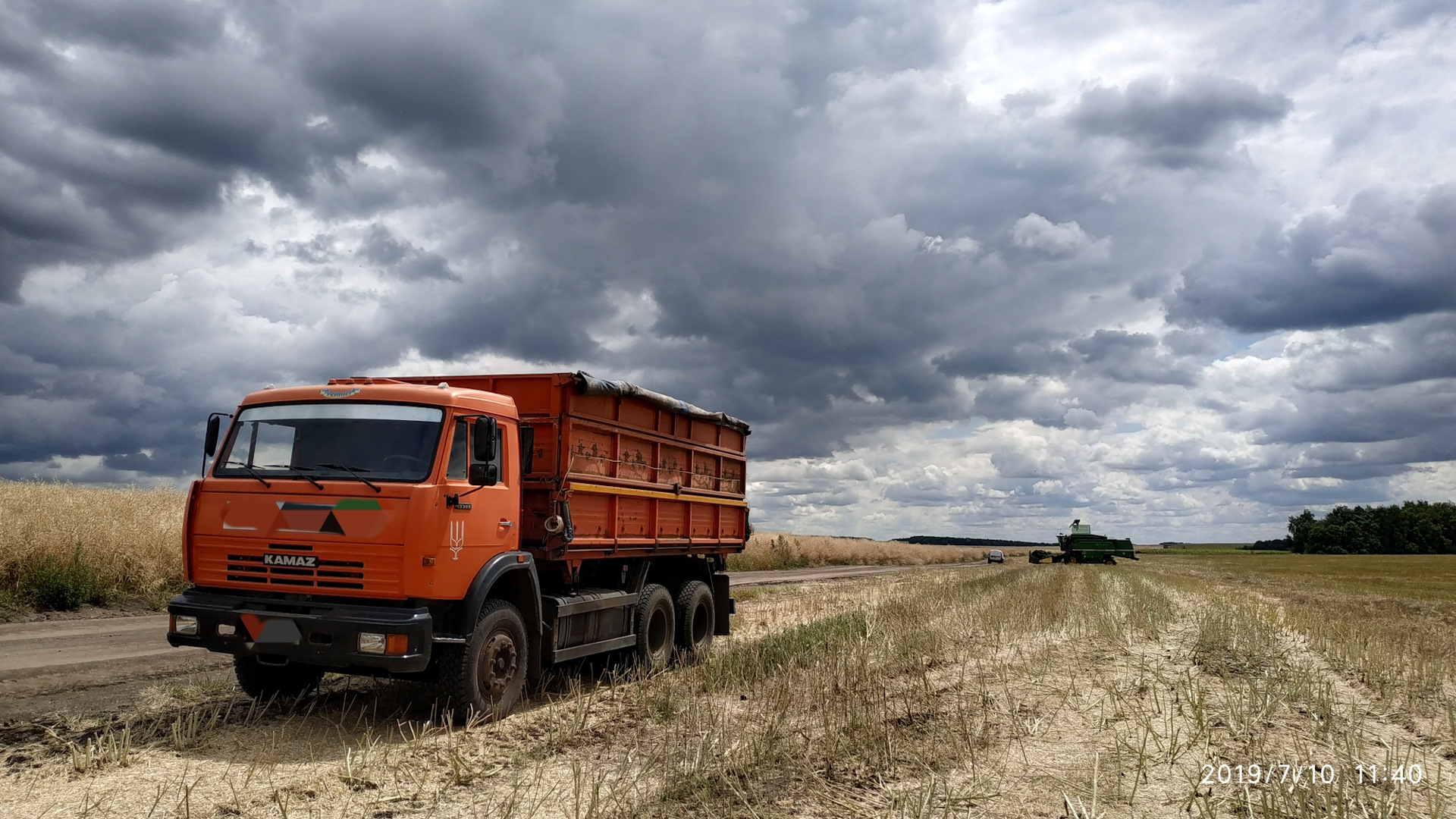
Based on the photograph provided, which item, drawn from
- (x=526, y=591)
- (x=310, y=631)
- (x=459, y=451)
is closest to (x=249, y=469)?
(x=310, y=631)

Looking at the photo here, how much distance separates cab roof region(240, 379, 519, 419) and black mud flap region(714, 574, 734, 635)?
5.66 metres

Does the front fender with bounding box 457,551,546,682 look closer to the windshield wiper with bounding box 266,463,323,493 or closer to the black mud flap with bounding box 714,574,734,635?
the windshield wiper with bounding box 266,463,323,493

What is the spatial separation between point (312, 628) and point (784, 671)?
482cm

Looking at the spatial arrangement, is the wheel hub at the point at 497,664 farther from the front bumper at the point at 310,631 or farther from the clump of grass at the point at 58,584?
the clump of grass at the point at 58,584

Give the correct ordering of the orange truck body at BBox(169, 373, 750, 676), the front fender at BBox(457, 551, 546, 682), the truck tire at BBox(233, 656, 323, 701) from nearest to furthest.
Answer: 1. the orange truck body at BBox(169, 373, 750, 676)
2. the front fender at BBox(457, 551, 546, 682)
3. the truck tire at BBox(233, 656, 323, 701)

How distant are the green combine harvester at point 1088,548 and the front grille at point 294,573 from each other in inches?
2274

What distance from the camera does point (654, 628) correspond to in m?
11.4

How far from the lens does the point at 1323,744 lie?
6867 millimetres

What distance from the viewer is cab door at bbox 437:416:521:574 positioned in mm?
7562

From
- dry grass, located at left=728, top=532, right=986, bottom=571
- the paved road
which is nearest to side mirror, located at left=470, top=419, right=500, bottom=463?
the paved road

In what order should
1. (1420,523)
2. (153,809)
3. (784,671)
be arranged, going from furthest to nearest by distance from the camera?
(1420,523) → (784,671) → (153,809)

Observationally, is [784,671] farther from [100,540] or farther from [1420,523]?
[1420,523]

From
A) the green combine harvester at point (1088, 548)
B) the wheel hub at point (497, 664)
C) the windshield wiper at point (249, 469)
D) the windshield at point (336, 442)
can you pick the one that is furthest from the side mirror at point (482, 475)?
the green combine harvester at point (1088, 548)

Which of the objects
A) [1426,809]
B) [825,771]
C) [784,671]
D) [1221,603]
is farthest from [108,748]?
[1221,603]
